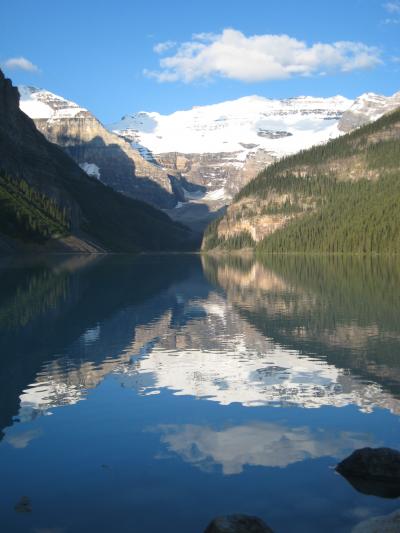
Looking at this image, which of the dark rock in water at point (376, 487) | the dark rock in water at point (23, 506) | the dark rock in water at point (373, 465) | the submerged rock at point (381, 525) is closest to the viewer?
the submerged rock at point (381, 525)

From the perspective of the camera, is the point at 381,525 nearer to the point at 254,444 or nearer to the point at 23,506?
the point at 254,444

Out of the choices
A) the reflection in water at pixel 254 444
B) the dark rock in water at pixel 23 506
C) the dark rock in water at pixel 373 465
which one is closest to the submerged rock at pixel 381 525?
the dark rock in water at pixel 373 465

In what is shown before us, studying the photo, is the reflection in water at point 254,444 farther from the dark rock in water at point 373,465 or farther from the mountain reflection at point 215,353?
the dark rock in water at point 373,465

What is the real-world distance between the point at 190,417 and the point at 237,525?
11268 mm

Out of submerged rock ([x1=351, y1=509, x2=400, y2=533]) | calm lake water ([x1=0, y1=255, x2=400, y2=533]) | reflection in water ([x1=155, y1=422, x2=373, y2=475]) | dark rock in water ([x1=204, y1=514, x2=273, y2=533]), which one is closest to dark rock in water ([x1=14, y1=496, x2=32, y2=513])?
calm lake water ([x1=0, y1=255, x2=400, y2=533])

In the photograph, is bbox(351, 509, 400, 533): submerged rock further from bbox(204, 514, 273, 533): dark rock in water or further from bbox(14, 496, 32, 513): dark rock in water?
bbox(14, 496, 32, 513): dark rock in water

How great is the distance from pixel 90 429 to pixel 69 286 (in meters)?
64.4

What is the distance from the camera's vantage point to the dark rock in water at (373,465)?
61.6 ft

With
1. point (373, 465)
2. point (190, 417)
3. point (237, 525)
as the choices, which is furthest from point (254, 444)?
point (237, 525)

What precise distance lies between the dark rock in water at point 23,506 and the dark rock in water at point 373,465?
8998 mm

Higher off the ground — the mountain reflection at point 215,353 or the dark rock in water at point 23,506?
the mountain reflection at point 215,353

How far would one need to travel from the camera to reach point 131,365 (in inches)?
1420

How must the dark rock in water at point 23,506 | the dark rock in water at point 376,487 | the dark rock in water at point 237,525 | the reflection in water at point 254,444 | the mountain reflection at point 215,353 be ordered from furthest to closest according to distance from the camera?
the mountain reflection at point 215,353, the reflection in water at point 254,444, the dark rock in water at point 376,487, the dark rock in water at point 23,506, the dark rock in water at point 237,525

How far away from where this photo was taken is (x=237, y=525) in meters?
14.5
